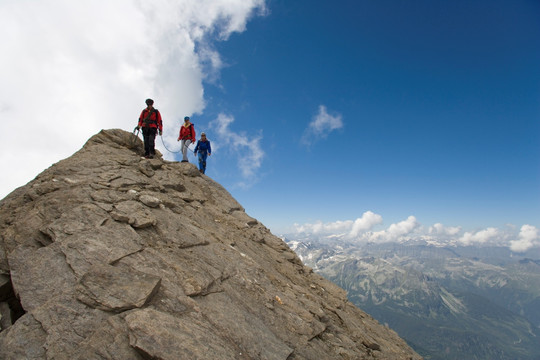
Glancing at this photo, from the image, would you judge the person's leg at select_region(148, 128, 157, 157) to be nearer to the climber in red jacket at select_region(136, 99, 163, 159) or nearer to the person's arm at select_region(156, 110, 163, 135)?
the climber in red jacket at select_region(136, 99, 163, 159)

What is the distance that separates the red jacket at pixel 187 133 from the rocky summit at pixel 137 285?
8486 millimetres

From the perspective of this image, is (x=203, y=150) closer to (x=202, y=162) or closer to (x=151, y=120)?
(x=202, y=162)

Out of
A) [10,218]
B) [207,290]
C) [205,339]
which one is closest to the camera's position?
[205,339]

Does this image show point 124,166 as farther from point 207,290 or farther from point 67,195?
point 207,290

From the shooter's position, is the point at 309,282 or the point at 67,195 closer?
the point at 67,195

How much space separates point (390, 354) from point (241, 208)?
54.2ft

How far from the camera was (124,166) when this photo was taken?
18.5 metres

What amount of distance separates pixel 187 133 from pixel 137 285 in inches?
764

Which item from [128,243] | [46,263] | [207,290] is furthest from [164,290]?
[46,263]

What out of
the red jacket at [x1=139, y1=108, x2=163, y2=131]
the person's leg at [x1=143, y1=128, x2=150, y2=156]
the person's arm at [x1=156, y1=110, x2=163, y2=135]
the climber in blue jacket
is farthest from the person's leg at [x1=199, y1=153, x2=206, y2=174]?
the red jacket at [x1=139, y1=108, x2=163, y2=131]

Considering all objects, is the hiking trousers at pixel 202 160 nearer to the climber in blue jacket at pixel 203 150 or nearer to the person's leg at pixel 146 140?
the climber in blue jacket at pixel 203 150

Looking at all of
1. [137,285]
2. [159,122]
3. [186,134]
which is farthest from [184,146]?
[137,285]

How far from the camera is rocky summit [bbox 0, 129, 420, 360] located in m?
8.10

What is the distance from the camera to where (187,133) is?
26.2 m
